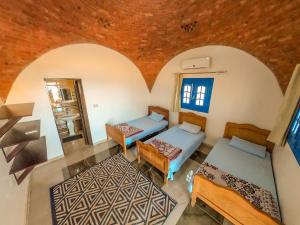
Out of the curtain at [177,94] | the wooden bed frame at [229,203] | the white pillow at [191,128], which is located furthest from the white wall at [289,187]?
the curtain at [177,94]

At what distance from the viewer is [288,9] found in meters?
1.50

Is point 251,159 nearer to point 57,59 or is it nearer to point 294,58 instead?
point 294,58

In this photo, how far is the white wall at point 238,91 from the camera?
98.4 inches

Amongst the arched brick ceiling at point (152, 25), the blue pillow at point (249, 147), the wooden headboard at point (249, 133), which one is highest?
the arched brick ceiling at point (152, 25)

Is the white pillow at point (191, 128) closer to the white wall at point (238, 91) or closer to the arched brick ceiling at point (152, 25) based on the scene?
the white wall at point (238, 91)

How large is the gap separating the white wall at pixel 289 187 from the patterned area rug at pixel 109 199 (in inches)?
54.2

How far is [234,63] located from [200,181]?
2.70 m

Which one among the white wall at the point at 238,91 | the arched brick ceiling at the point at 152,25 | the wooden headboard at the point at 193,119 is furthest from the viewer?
the wooden headboard at the point at 193,119

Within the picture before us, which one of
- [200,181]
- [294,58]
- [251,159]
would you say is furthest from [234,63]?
[200,181]

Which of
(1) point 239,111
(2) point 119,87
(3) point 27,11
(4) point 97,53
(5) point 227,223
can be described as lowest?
(5) point 227,223

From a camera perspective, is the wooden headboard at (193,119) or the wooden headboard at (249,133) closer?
the wooden headboard at (249,133)

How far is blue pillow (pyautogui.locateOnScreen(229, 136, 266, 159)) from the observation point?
2.43 metres

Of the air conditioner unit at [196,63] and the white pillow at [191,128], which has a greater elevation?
the air conditioner unit at [196,63]

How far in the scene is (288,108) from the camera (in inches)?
71.4
